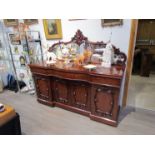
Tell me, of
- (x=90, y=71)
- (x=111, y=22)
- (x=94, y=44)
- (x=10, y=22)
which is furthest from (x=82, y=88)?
(x=10, y=22)

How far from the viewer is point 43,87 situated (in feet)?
9.25

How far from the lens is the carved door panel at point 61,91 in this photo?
8.32 feet

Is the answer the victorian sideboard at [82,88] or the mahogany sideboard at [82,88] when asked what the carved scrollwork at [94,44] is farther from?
the mahogany sideboard at [82,88]

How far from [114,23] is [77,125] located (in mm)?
1722

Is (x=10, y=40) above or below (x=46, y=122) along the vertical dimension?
above

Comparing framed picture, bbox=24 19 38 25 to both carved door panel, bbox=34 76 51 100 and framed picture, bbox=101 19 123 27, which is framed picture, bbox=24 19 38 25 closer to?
carved door panel, bbox=34 76 51 100

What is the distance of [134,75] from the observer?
4.86 metres

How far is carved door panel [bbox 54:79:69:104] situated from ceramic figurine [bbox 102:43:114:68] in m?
0.76

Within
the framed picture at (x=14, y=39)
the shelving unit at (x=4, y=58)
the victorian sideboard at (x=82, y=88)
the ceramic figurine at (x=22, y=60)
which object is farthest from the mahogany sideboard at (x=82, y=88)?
the shelving unit at (x=4, y=58)

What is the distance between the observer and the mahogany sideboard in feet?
6.73

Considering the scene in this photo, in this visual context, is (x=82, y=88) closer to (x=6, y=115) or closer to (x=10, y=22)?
(x=6, y=115)

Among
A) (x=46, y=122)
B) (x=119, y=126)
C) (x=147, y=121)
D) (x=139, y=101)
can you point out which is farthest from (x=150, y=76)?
(x=46, y=122)
